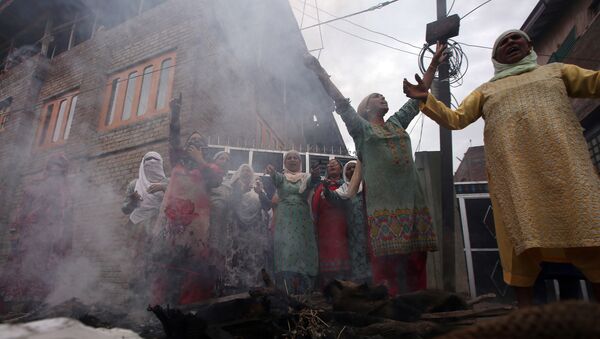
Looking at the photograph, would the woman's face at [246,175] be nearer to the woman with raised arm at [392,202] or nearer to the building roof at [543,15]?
the woman with raised arm at [392,202]

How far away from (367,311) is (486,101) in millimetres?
1469

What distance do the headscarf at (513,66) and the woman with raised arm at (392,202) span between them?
0.43 meters

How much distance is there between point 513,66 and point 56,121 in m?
9.43

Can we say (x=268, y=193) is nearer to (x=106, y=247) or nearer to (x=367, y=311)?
(x=367, y=311)

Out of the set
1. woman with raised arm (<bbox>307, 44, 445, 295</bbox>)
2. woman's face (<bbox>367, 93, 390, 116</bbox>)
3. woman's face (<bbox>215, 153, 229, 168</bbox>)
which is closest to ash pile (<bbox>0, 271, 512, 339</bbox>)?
woman with raised arm (<bbox>307, 44, 445, 295</bbox>)

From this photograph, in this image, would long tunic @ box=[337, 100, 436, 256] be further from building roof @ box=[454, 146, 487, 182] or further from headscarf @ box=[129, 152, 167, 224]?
building roof @ box=[454, 146, 487, 182]

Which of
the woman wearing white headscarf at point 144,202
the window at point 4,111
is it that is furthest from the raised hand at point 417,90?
the window at point 4,111

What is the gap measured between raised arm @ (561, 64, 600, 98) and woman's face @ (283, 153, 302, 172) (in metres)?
2.48

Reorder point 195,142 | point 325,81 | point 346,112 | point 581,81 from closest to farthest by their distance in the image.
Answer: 1. point 581,81
2. point 346,112
3. point 325,81
4. point 195,142

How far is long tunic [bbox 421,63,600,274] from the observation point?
176 centimetres

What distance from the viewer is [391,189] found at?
8.70ft

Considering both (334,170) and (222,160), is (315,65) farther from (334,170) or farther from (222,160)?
(222,160)

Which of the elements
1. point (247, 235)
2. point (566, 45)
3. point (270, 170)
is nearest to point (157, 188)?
point (247, 235)

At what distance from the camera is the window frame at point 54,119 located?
26.9 feet
